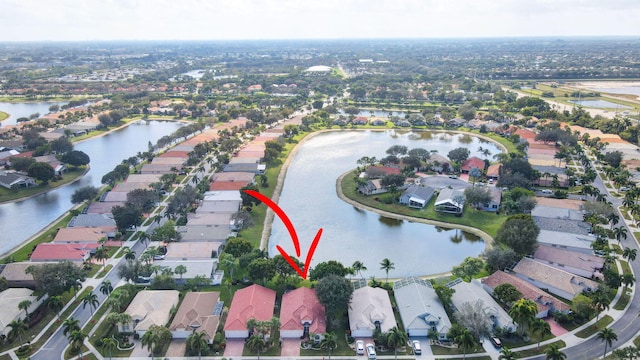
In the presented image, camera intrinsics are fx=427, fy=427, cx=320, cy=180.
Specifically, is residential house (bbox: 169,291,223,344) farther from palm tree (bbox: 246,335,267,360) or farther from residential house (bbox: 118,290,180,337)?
palm tree (bbox: 246,335,267,360)

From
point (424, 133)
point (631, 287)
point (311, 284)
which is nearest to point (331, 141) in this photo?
point (424, 133)

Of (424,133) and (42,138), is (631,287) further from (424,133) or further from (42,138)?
(42,138)

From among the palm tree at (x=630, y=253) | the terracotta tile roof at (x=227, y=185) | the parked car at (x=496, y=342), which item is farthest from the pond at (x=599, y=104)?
Result: the parked car at (x=496, y=342)

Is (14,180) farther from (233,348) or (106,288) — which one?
(233,348)

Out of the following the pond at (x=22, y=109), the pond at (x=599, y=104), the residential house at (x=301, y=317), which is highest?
the pond at (x=599, y=104)

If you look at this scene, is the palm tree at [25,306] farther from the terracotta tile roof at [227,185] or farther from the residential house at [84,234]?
the terracotta tile roof at [227,185]

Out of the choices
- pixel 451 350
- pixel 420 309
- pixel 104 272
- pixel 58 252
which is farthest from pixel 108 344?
pixel 451 350

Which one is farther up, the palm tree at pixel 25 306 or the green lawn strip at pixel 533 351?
the palm tree at pixel 25 306

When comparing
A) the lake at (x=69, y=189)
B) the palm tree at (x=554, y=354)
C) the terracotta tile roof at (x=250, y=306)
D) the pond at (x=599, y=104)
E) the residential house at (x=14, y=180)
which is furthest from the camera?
the pond at (x=599, y=104)
